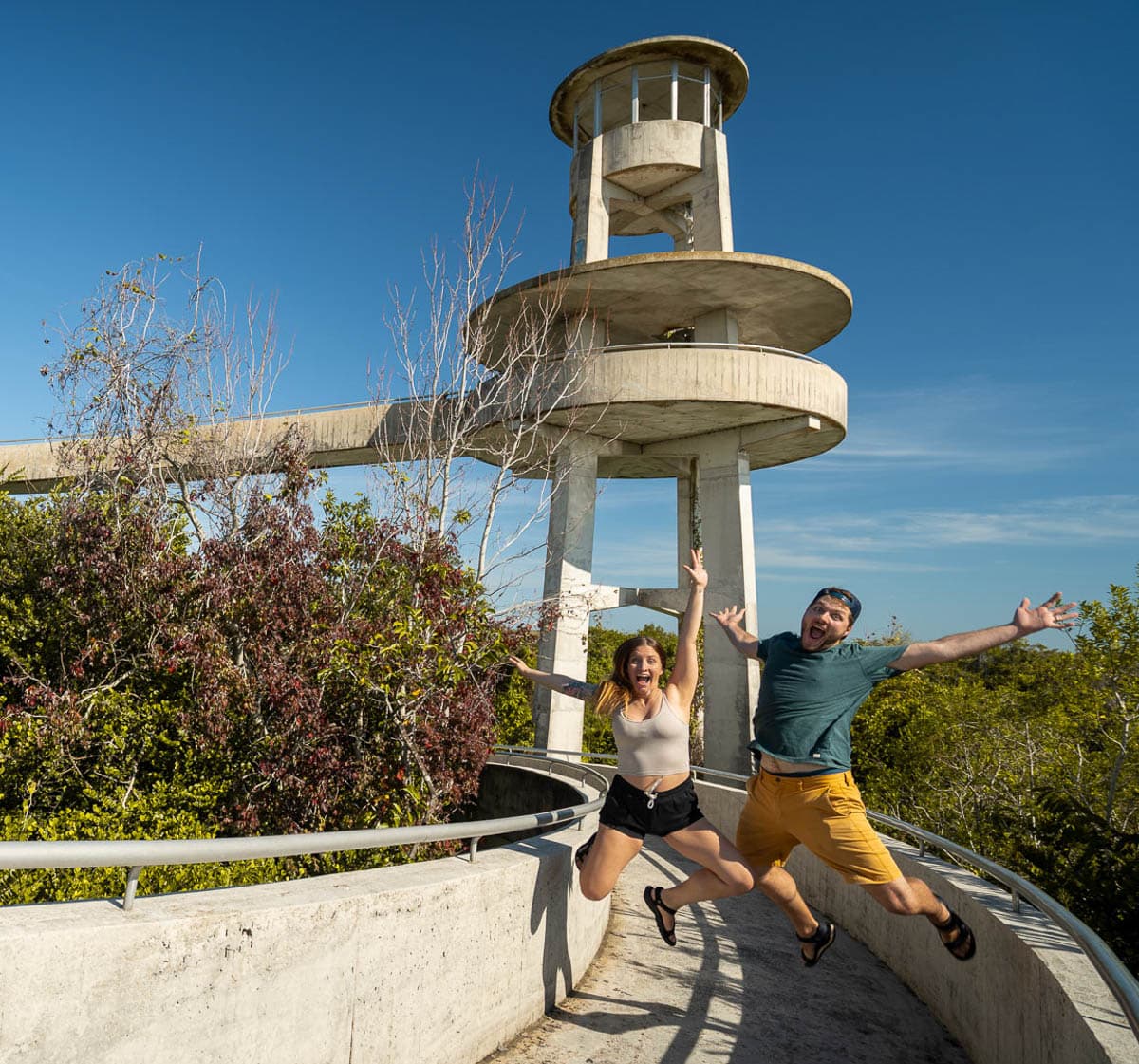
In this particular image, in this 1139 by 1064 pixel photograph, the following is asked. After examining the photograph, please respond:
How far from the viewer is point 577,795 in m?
9.17

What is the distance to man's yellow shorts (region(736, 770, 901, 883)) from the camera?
4.27 meters

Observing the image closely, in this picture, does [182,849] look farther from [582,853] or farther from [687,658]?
[687,658]

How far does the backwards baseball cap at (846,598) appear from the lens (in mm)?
4523

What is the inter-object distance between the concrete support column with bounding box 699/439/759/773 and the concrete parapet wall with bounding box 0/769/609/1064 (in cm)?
1264

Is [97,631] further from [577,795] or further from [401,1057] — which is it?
[401,1057]

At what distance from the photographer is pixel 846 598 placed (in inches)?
178

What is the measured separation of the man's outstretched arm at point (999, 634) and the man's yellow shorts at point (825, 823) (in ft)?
2.64

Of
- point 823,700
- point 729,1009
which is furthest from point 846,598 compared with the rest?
point 729,1009

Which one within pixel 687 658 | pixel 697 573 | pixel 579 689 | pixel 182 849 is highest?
pixel 697 573

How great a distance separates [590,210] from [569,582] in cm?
798

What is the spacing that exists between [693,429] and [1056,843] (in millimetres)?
12727

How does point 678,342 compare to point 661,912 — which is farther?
point 678,342

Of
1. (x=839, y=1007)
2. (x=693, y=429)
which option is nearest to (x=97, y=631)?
(x=839, y=1007)

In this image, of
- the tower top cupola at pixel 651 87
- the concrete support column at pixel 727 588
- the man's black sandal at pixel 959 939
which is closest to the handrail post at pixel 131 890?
the man's black sandal at pixel 959 939
